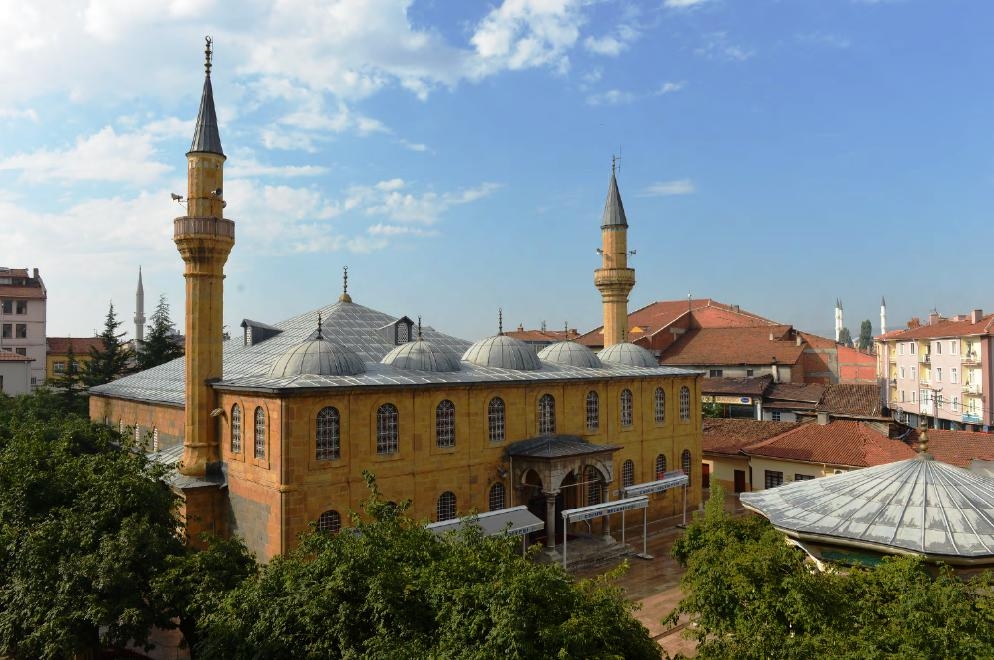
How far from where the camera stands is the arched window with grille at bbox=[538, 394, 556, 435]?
76.2ft

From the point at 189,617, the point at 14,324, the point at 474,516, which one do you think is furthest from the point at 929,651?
the point at 14,324

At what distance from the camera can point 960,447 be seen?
28312 millimetres

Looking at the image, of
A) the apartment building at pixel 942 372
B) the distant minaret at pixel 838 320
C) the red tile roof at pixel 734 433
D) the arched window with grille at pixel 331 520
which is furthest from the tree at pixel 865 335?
the arched window with grille at pixel 331 520

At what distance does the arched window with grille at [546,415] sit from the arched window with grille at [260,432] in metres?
8.70

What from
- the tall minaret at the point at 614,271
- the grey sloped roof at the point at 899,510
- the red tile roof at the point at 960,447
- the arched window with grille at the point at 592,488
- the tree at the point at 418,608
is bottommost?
the arched window with grille at the point at 592,488

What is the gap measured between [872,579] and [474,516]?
5843 mm

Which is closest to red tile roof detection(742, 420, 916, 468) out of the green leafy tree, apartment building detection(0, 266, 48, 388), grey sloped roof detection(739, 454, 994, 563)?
grey sloped roof detection(739, 454, 994, 563)

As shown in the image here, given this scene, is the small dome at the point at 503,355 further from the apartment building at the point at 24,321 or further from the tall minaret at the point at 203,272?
the apartment building at the point at 24,321

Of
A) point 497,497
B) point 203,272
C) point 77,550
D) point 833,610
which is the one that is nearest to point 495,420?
point 497,497

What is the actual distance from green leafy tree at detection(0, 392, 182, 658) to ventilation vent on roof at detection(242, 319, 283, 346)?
460 inches

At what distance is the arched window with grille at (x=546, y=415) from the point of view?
23219 millimetres

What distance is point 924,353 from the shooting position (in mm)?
46656

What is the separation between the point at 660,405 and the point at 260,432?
15.0 metres

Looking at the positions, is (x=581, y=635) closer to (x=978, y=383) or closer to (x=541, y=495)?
(x=541, y=495)
